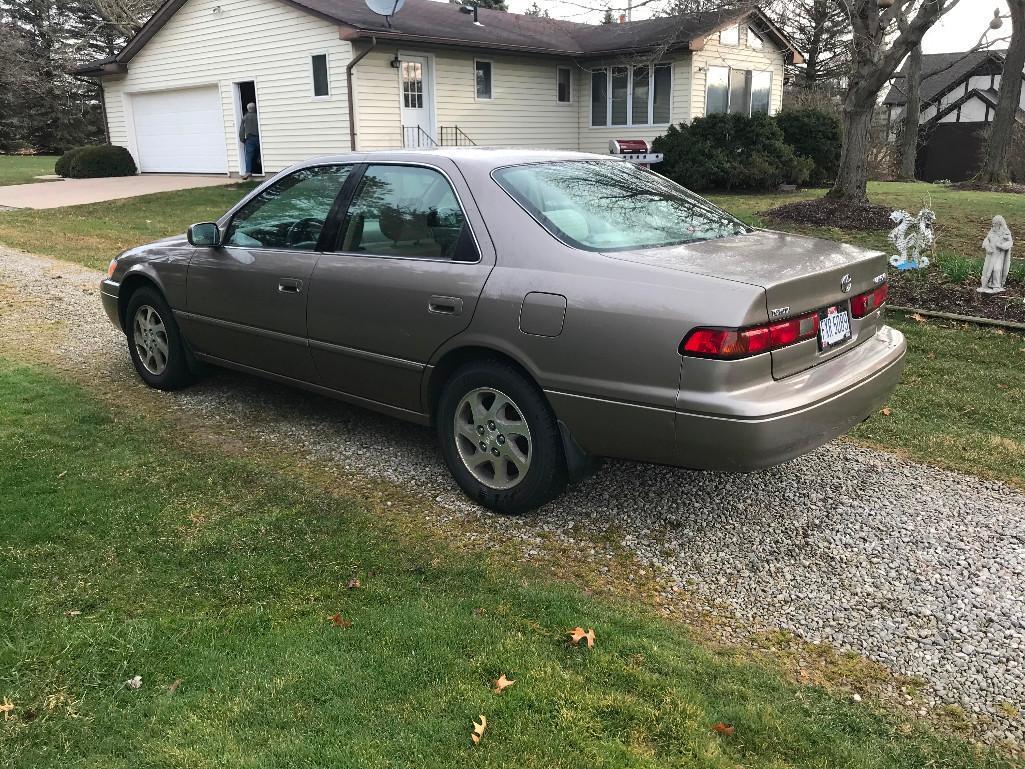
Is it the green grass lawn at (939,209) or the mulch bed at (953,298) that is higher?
the green grass lawn at (939,209)

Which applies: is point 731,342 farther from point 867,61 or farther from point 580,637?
point 867,61

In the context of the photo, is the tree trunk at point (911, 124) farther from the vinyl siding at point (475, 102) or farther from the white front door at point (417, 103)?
the white front door at point (417, 103)

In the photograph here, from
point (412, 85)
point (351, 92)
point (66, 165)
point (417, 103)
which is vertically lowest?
point (66, 165)

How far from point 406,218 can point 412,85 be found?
16735 millimetres

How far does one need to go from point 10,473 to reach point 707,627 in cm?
354

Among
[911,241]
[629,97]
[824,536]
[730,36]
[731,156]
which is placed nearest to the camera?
[824,536]

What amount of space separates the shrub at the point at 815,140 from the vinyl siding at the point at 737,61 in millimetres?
2248

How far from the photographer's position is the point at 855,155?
13.4 m

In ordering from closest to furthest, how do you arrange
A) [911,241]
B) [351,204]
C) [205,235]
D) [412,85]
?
[351,204], [205,235], [911,241], [412,85]

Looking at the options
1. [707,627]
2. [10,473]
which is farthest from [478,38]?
[707,627]

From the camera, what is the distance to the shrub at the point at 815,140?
65.7 feet

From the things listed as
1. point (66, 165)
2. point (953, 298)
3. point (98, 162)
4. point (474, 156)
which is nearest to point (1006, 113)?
point (953, 298)

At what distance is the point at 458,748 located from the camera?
2438mm

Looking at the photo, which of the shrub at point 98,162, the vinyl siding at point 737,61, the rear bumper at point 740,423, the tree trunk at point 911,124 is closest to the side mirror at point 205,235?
the rear bumper at point 740,423
